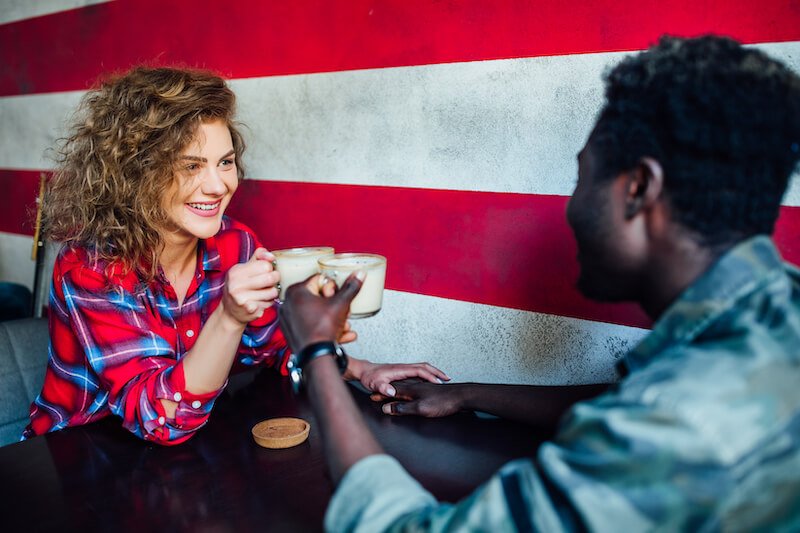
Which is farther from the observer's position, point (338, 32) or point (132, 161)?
point (338, 32)

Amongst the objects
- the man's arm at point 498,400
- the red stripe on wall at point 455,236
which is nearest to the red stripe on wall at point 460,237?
the red stripe on wall at point 455,236

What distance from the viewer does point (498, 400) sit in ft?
4.92

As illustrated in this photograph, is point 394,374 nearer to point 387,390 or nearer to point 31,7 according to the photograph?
point 387,390

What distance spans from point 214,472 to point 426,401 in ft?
1.64

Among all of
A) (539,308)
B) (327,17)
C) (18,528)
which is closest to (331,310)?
(18,528)

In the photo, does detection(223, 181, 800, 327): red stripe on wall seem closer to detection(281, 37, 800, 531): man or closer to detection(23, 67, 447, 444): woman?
detection(23, 67, 447, 444): woman

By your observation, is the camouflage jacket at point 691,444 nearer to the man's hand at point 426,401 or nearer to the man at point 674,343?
the man at point 674,343

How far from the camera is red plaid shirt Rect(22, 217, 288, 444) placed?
4.84 feet

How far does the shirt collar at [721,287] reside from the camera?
2.79 ft

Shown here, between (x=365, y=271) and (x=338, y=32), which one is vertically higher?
(x=338, y=32)

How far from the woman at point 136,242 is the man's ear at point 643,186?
0.87 m

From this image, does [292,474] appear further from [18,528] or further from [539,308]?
[539,308]

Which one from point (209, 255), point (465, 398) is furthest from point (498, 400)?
point (209, 255)

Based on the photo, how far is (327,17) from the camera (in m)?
2.20
